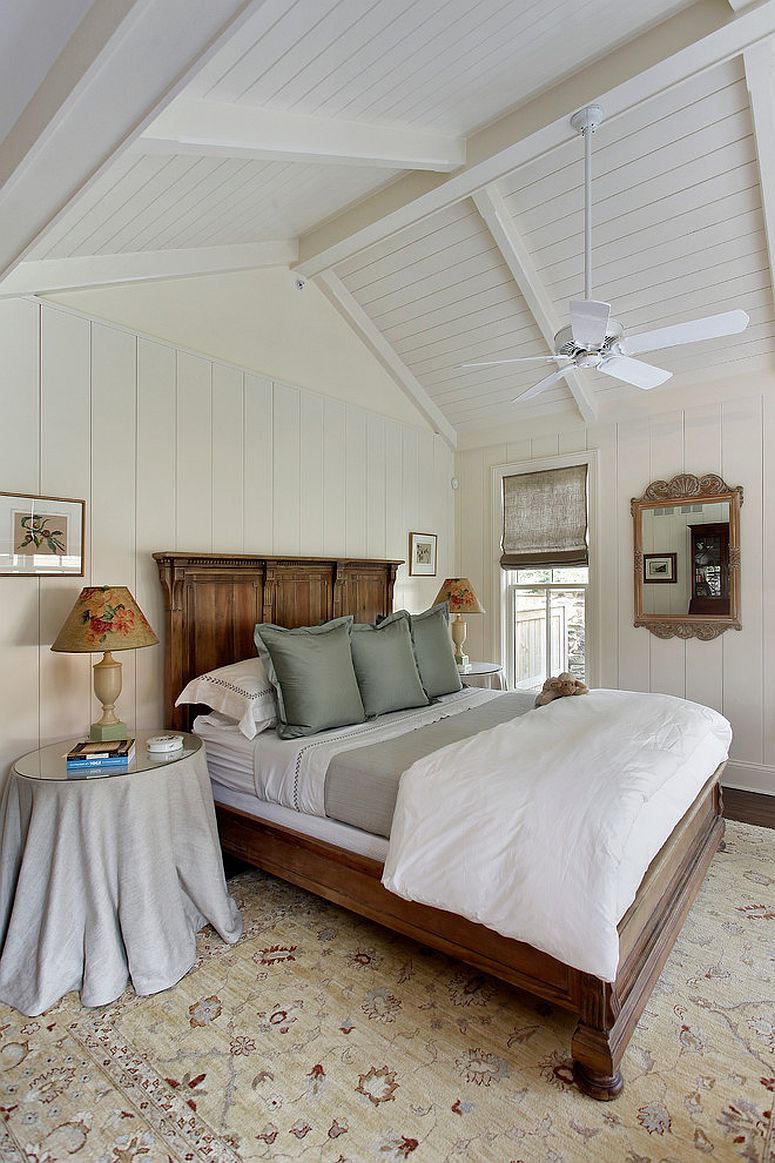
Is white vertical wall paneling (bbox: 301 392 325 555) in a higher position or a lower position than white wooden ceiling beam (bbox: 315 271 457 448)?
lower

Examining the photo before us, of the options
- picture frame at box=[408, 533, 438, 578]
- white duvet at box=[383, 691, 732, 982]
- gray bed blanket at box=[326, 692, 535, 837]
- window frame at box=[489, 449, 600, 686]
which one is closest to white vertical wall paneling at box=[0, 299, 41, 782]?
gray bed blanket at box=[326, 692, 535, 837]

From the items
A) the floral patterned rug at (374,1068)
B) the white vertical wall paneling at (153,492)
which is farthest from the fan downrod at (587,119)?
the floral patterned rug at (374,1068)

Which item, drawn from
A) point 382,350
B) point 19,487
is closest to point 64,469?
point 19,487

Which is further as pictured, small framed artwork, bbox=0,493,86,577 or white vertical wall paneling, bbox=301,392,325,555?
white vertical wall paneling, bbox=301,392,325,555

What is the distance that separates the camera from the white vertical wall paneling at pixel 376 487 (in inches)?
183

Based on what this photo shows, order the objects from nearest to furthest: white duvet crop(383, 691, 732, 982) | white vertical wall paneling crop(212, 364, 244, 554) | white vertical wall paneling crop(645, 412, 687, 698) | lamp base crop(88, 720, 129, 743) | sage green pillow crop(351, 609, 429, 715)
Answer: white duvet crop(383, 691, 732, 982)
lamp base crop(88, 720, 129, 743)
sage green pillow crop(351, 609, 429, 715)
white vertical wall paneling crop(212, 364, 244, 554)
white vertical wall paneling crop(645, 412, 687, 698)

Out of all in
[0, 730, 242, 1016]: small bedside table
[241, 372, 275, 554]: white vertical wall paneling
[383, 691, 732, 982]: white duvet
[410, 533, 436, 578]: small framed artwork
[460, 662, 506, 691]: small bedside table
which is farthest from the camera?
[410, 533, 436, 578]: small framed artwork

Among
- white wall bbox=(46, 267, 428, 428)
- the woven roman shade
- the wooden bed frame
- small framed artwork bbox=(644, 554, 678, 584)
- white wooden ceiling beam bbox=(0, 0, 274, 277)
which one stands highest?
white wall bbox=(46, 267, 428, 428)

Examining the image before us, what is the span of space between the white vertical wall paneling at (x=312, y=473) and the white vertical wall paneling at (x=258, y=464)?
279 mm

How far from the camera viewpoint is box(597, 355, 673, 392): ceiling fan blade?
268 centimetres

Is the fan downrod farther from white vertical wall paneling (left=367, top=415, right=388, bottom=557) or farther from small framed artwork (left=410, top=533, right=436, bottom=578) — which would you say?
small framed artwork (left=410, top=533, right=436, bottom=578)

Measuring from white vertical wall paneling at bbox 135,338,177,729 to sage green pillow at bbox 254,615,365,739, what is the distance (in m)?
0.65

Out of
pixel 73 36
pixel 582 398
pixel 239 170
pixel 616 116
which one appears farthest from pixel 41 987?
pixel 582 398

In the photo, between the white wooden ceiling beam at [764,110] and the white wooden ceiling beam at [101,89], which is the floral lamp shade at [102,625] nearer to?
the white wooden ceiling beam at [101,89]
